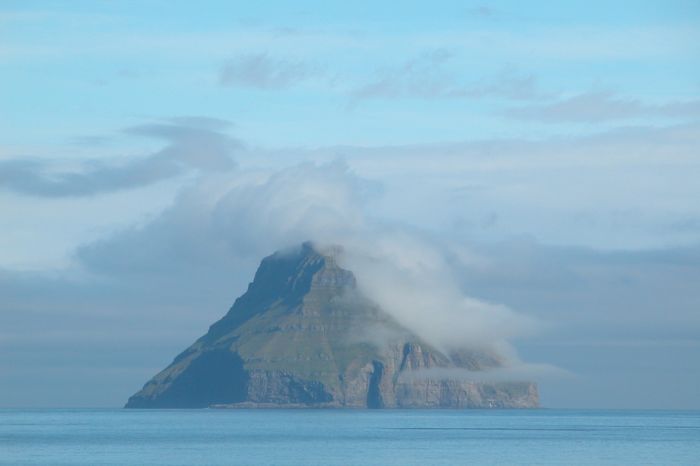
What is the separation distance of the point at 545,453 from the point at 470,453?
9504 millimetres

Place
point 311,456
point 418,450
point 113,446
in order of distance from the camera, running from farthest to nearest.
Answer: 1. point 113,446
2. point 418,450
3. point 311,456

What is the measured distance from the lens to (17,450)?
174m

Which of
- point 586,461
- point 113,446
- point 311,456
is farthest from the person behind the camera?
point 113,446

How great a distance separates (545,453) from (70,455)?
60039 mm

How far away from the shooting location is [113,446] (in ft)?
624

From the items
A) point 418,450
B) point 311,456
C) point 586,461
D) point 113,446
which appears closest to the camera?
point 586,461

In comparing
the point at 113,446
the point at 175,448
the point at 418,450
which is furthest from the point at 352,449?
the point at 113,446

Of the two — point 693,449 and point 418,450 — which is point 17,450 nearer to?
point 418,450

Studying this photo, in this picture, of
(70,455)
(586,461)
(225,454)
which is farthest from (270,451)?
(586,461)

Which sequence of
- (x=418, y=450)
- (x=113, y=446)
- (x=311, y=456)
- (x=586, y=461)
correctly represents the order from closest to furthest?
1. (x=586, y=461)
2. (x=311, y=456)
3. (x=418, y=450)
4. (x=113, y=446)

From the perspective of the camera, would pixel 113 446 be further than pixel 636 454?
Yes

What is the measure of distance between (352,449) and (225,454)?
66.2 feet

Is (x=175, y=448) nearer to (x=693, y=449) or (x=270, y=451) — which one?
(x=270, y=451)

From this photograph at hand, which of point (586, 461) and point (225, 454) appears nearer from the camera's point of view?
point (586, 461)
